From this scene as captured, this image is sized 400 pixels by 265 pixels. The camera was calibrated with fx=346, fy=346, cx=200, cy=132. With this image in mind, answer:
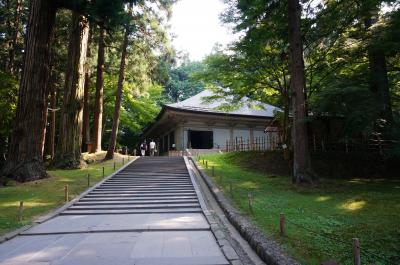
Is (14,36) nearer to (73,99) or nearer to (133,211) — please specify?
(73,99)

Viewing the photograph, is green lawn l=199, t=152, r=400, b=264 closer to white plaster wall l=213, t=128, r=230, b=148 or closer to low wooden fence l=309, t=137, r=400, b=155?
low wooden fence l=309, t=137, r=400, b=155

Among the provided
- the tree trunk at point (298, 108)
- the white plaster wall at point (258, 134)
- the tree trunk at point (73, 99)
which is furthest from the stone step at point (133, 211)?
the white plaster wall at point (258, 134)

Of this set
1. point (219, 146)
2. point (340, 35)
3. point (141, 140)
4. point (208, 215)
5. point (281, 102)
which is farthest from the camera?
point (141, 140)

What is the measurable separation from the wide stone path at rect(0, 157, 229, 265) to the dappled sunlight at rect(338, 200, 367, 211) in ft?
11.6

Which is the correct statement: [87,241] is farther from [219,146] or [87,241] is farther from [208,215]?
[219,146]

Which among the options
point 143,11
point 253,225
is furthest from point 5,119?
point 253,225

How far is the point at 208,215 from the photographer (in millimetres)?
8641

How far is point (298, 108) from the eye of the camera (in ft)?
38.5

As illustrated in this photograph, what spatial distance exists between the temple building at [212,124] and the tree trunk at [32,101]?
1203 cm

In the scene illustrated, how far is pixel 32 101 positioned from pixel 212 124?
15991 mm

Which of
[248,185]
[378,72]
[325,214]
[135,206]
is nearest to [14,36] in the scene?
[135,206]

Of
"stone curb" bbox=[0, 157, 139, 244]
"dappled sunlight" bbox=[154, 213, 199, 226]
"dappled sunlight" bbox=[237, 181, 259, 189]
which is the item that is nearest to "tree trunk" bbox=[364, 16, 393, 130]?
"dappled sunlight" bbox=[237, 181, 259, 189]

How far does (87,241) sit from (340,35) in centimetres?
1285

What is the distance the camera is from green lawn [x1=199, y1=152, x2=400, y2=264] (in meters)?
5.13
